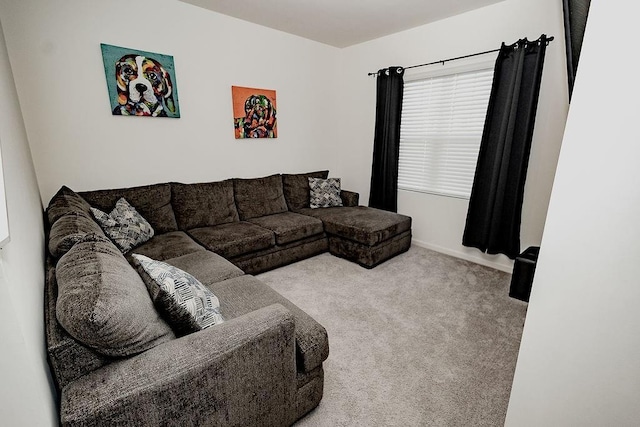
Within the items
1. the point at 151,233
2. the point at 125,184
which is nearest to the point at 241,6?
the point at 125,184

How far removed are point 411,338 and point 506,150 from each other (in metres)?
1.96

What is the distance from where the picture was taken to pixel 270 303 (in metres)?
1.59

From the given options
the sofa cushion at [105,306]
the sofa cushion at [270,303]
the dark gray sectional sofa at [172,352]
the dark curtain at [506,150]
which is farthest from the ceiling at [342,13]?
the sofa cushion at [105,306]

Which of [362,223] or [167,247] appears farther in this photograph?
[362,223]

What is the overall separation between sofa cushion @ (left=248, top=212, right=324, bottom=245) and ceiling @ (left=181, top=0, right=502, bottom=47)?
7.00 ft

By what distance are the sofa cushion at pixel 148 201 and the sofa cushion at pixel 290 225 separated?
85cm

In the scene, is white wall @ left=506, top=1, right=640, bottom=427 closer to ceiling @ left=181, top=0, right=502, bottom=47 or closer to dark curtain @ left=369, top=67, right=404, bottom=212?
ceiling @ left=181, top=0, right=502, bottom=47

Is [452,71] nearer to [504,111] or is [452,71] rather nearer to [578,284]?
[504,111]

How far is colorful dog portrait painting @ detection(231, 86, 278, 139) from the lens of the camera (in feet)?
11.1

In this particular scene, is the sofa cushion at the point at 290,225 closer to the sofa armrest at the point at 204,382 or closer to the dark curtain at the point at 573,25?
the sofa armrest at the point at 204,382

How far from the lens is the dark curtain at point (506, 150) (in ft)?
8.39

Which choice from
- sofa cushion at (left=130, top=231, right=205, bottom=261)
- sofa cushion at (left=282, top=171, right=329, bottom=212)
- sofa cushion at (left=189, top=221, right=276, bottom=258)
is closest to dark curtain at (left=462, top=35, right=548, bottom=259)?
sofa cushion at (left=282, top=171, right=329, bottom=212)

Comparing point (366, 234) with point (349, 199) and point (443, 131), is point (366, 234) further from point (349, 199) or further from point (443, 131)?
point (443, 131)

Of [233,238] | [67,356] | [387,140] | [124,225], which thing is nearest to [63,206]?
[124,225]
